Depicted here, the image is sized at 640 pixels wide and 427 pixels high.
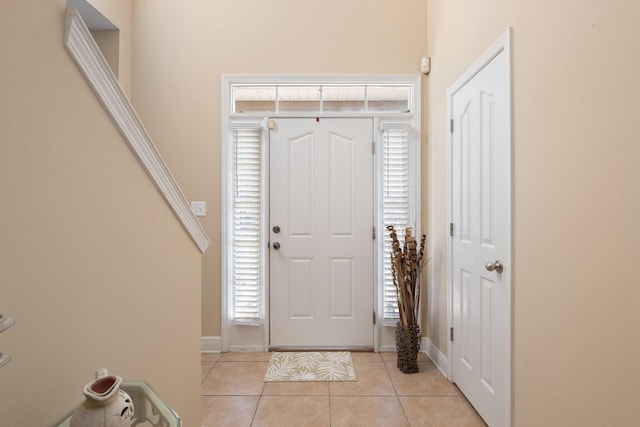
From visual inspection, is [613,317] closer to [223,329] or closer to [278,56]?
[223,329]

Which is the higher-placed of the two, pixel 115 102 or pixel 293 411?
pixel 115 102

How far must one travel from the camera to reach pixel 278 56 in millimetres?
3070

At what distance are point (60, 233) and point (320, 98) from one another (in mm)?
2616

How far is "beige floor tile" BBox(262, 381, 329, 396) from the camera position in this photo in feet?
A: 7.62

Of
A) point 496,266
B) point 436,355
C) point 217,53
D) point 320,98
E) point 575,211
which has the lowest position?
point 436,355

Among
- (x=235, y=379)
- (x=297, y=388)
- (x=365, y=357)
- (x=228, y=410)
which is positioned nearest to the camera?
(x=228, y=410)

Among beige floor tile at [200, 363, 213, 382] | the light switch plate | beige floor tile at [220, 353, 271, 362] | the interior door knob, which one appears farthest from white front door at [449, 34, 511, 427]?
the light switch plate

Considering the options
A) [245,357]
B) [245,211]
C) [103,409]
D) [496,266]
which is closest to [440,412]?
[496,266]

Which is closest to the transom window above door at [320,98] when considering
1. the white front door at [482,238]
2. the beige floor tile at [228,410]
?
the white front door at [482,238]

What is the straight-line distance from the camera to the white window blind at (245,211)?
306 cm

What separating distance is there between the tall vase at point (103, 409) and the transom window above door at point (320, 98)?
2684mm

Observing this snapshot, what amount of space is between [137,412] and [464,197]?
208 cm

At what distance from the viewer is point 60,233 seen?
84 centimetres

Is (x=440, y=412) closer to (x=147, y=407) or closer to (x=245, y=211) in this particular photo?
(x=147, y=407)
